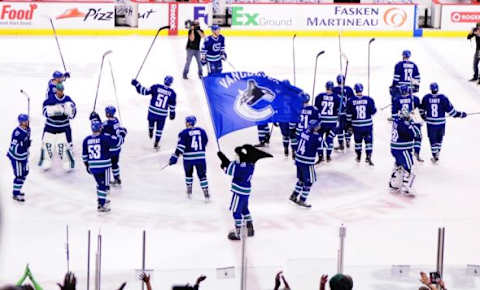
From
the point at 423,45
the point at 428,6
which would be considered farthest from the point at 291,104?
the point at 428,6

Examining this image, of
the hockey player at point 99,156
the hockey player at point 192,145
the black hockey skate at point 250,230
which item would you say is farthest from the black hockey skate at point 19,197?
the black hockey skate at point 250,230

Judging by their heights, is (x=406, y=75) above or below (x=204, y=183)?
above

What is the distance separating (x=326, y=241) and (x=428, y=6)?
652 inches

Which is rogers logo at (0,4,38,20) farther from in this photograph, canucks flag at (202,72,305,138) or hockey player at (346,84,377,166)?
canucks flag at (202,72,305,138)

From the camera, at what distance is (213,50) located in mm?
19438

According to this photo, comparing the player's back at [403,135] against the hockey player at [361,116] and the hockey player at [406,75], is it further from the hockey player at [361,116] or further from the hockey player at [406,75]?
the hockey player at [406,75]

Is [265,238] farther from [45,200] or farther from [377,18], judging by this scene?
[377,18]

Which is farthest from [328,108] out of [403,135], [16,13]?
[16,13]

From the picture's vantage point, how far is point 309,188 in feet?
43.7

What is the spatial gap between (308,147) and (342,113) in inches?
116

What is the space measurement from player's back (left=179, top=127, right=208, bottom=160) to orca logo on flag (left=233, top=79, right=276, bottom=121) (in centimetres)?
62

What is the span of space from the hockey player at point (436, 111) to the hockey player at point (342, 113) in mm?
1193

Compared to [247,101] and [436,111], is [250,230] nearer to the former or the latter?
[247,101]

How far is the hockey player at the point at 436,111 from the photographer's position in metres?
15.2
